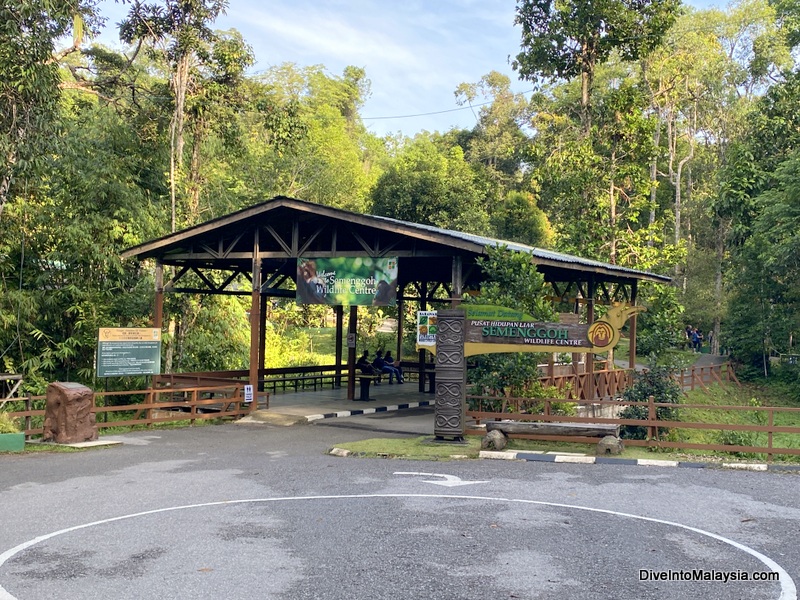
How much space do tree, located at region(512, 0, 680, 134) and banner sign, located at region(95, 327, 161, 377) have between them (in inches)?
838

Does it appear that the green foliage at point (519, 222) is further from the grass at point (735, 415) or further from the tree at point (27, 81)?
the tree at point (27, 81)

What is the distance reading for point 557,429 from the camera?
14.0 metres

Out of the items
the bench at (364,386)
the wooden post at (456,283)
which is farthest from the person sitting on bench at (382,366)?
the wooden post at (456,283)

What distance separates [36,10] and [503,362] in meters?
11.6

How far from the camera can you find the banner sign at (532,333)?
14367 millimetres

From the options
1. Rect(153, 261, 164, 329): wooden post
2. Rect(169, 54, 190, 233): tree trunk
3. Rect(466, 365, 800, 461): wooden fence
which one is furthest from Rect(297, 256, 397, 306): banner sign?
Rect(169, 54, 190, 233): tree trunk

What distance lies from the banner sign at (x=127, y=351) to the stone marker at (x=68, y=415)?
6.96ft

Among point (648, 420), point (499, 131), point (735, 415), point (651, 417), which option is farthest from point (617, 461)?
point (499, 131)

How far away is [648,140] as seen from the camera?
105 feet

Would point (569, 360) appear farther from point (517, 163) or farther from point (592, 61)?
point (517, 163)

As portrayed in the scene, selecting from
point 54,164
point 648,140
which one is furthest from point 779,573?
point 648,140

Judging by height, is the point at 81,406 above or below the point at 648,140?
below

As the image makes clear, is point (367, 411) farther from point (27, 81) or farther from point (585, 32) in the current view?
point (585, 32)

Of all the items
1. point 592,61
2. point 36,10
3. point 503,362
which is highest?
point 592,61
